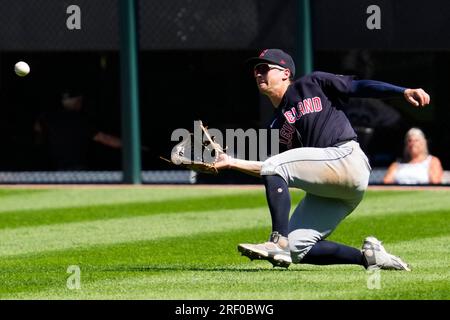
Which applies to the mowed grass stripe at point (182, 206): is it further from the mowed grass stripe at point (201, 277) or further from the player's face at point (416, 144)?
the mowed grass stripe at point (201, 277)

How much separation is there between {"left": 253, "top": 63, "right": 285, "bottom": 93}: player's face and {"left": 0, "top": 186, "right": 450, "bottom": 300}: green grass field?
1240 mm

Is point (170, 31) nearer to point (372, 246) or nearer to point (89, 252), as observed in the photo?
point (89, 252)

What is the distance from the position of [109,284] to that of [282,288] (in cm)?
113

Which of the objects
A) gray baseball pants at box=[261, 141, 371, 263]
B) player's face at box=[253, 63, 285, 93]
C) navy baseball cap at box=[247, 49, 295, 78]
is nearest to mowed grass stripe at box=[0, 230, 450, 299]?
gray baseball pants at box=[261, 141, 371, 263]

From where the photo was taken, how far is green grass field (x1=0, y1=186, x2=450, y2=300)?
26.6 feet

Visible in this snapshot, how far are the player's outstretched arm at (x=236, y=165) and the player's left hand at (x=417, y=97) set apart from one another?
3.61 feet

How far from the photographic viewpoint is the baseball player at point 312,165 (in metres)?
8.45

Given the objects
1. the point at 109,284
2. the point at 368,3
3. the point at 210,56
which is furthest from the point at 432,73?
the point at 109,284

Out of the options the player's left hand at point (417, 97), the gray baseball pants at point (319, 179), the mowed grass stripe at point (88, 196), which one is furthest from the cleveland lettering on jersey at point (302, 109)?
the mowed grass stripe at point (88, 196)

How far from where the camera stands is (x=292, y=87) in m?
8.80

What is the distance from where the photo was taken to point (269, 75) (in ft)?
28.9

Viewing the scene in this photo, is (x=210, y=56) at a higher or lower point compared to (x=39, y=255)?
higher

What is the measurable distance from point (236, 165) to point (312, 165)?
1.58 ft

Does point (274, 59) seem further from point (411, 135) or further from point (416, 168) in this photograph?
point (416, 168)
